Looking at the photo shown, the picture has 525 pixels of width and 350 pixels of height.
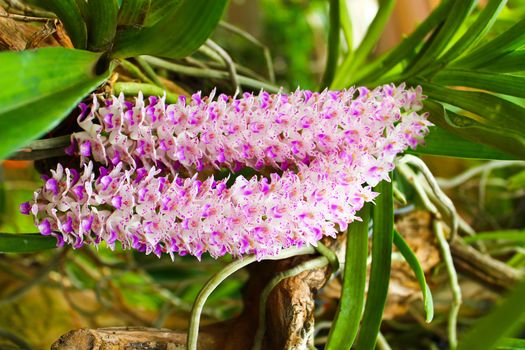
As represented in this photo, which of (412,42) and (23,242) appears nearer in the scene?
(23,242)

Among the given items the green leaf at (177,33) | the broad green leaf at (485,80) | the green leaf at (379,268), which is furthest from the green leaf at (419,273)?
the green leaf at (177,33)

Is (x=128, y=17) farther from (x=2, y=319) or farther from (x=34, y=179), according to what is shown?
(x=34, y=179)

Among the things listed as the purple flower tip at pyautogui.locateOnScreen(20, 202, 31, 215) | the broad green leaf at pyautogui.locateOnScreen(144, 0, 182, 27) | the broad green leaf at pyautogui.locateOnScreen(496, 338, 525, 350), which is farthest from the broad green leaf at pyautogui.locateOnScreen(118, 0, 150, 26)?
the broad green leaf at pyautogui.locateOnScreen(496, 338, 525, 350)

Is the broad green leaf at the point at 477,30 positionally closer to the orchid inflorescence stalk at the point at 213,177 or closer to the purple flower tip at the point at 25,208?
the orchid inflorescence stalk at the point at 213,177

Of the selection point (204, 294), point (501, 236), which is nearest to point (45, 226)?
point (204, 294)

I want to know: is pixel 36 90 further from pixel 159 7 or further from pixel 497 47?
pixel 497 47

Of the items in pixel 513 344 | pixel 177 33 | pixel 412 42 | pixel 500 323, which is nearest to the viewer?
pixel 500 323

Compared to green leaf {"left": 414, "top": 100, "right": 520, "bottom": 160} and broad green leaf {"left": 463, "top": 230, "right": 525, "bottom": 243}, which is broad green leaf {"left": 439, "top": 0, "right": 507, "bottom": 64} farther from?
broad green leaf {"left": 463, "top": 230, "right": 525, "bottom": 243}
